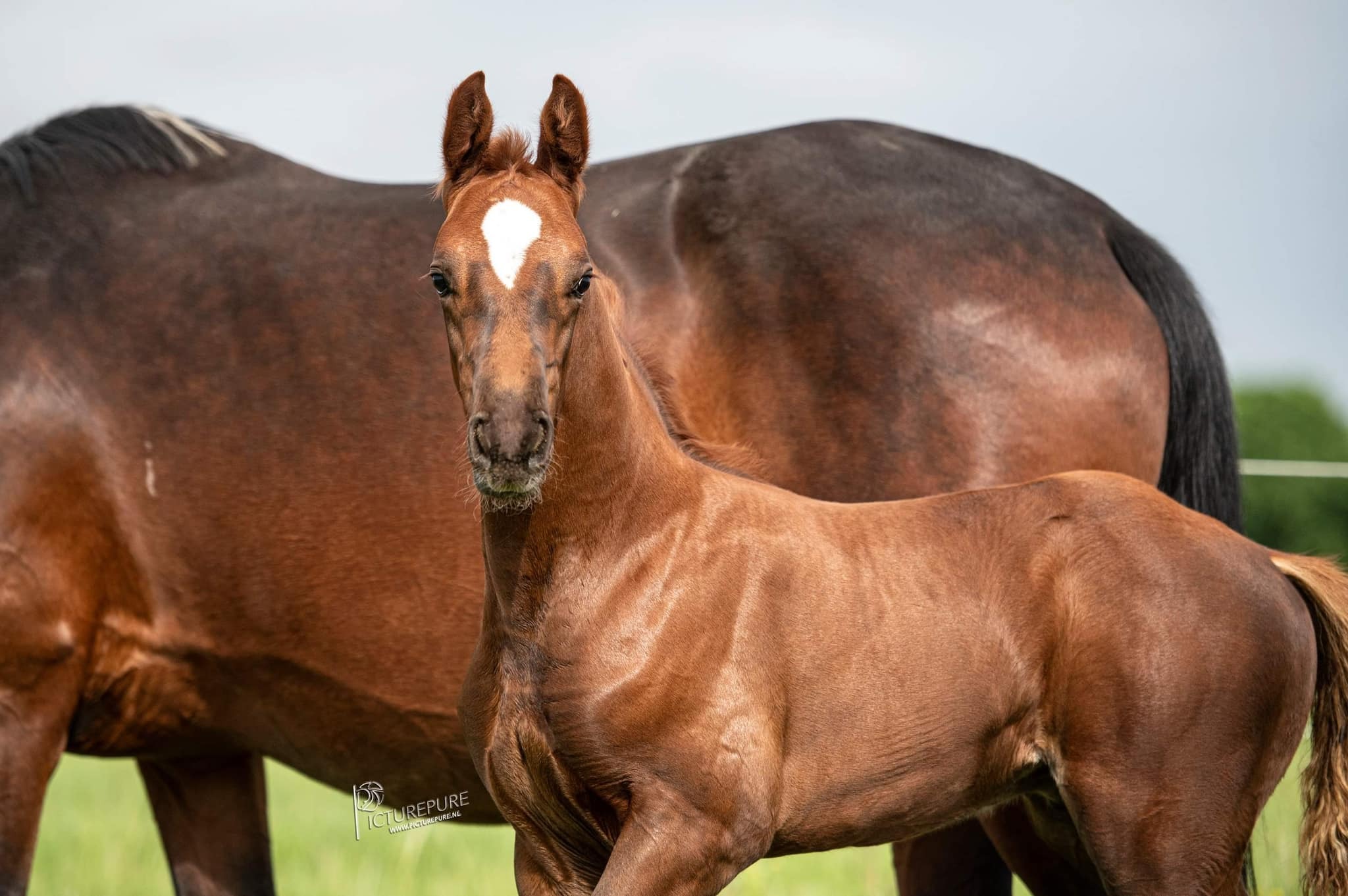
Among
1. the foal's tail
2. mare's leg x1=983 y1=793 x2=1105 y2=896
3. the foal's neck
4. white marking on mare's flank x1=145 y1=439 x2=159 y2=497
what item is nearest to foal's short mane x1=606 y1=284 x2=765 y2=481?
the foal's neck

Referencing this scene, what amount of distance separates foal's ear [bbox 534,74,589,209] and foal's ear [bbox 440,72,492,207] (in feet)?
0.40

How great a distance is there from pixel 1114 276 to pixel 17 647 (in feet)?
11.3

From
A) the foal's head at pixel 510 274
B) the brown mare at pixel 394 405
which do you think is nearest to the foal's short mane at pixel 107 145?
the brown mare at pixel 394 405

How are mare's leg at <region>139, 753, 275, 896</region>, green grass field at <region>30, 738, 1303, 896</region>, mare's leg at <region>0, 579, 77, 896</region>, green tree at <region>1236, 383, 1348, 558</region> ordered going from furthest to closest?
green tree at <region>1236, 383, 1348, 558</region>, green grass field at <region>30, 738, 1303, 896</region>, mare's leg at <region>139, 753, 275, 896</region>, mare's leg at <region>0, 579, 77, 896</region>

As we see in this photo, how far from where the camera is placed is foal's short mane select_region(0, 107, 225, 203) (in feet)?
15.2

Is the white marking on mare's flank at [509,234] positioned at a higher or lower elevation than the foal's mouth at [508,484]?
higher

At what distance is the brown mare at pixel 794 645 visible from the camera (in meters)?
2.76

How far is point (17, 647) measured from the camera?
408 cm

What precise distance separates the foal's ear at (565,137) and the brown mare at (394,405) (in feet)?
3.42

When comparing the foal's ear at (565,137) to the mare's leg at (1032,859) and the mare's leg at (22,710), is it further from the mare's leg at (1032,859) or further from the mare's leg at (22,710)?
the mare's leg at (22,710)

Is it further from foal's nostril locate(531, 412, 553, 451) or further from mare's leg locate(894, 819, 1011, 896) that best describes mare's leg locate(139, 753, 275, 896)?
foal's nostril locate(531, 412, 553, 451)

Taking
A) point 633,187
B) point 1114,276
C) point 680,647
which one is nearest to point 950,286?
point 1114,276

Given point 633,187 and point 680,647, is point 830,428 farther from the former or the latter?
point 680,647

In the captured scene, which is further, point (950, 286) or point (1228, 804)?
point (950, 286)
